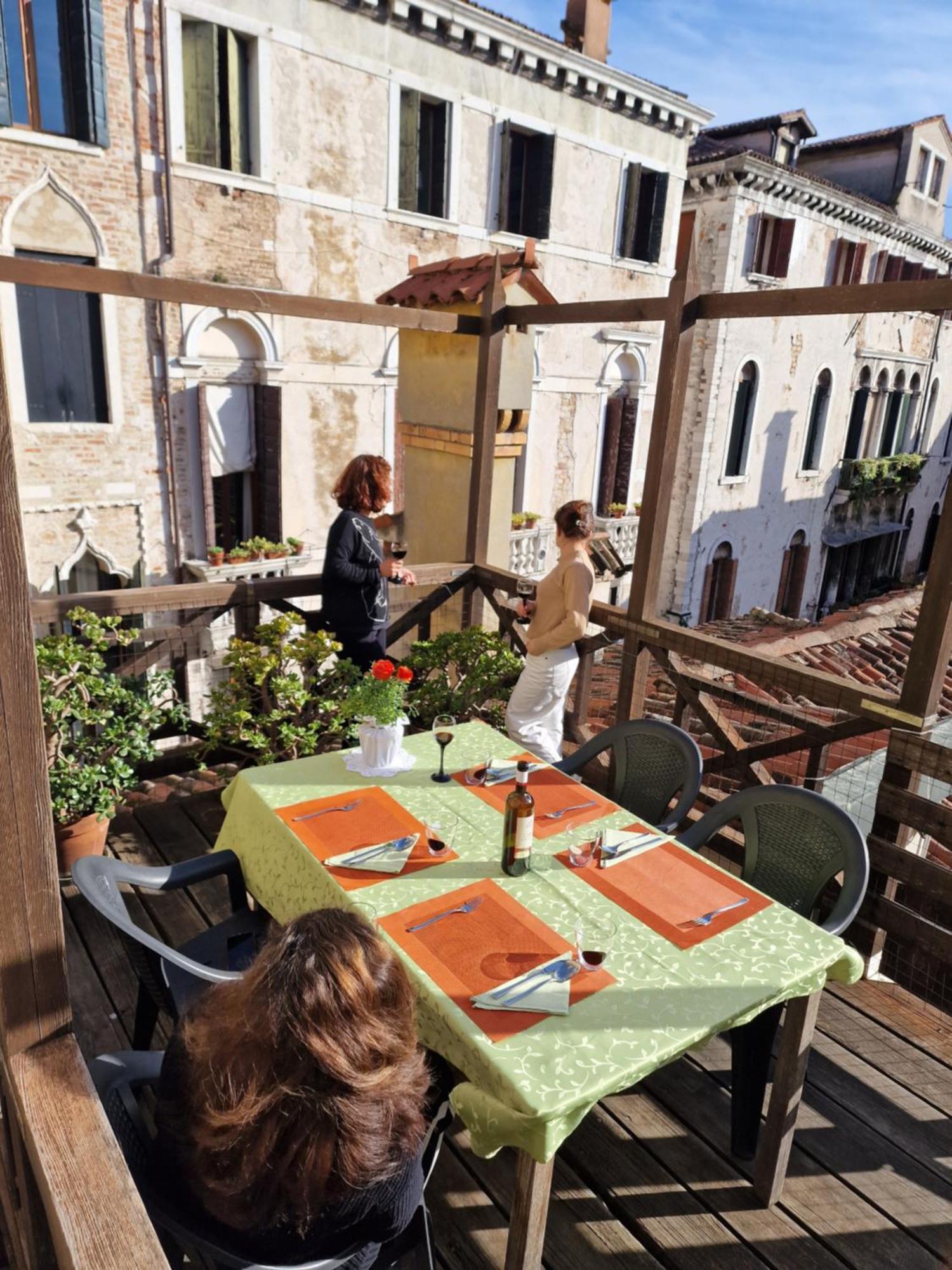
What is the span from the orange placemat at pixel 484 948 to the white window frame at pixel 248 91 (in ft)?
35.7

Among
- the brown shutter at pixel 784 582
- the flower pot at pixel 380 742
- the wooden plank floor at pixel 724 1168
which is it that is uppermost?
the flower pot at pixel 380 742

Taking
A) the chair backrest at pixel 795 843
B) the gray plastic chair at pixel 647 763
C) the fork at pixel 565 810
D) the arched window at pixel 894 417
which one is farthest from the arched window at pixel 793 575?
the fork at pixel 565 810

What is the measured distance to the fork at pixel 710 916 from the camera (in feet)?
7.55

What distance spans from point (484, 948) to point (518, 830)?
1.28ft

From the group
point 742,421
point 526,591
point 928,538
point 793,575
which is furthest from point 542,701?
point 928,538

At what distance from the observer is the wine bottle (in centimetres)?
242

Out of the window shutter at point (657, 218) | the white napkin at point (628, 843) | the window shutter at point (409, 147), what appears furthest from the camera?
the window shutter at point (657, 218)

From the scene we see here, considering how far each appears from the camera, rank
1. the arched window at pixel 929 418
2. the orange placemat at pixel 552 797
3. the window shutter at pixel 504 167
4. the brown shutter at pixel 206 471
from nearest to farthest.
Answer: the orange placemat at pixel 552 797, the brown shutter at pixel 206 471, the window shutter at pixel 504 167, the arched window at pixel 929 418

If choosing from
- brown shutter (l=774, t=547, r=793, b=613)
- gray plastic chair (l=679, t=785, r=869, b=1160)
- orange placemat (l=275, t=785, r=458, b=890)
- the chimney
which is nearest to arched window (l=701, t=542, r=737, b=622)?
brown shutter (l=774, t=547, r=793, b=613)

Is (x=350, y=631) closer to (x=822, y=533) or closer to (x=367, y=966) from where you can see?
(x=367, y=966)

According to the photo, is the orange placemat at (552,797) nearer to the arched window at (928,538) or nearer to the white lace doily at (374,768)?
the white lace doily at (374,768)

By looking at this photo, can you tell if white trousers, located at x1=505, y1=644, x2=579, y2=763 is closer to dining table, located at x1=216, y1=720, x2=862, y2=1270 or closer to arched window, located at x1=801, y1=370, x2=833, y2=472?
dining table, located at x1=216, y1=720, x2=862, y2=1270

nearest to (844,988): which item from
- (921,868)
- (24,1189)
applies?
(921,868)

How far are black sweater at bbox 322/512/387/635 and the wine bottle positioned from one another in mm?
2071
